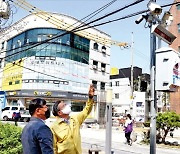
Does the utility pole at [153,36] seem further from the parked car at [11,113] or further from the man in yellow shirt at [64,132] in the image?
the parked car at [11,113]

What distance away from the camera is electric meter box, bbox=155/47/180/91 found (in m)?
4.49

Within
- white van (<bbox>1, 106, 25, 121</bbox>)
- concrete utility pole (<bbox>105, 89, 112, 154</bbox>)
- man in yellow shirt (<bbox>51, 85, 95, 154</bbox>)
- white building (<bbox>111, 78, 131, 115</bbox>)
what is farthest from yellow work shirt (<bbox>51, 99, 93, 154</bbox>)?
white building (<bbox>111, 78, 131, 115</bbox>)

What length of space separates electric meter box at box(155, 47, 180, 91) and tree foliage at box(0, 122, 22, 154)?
3.38m

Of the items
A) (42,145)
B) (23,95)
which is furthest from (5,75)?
(42,145)

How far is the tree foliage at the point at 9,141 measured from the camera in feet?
18.7

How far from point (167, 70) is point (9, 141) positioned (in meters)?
3.72

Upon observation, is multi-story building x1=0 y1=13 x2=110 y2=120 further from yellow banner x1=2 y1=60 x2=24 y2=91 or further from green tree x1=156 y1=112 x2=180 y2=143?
green tree x1=156 y1=112 x2=180 y2=143

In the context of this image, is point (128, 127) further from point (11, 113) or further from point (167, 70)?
point (11, 113)

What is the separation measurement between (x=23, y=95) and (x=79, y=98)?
7.81 meters

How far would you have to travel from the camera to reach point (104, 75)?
140ft

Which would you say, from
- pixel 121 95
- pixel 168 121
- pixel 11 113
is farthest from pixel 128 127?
pixel 121 95

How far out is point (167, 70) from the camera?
4527 millimetres

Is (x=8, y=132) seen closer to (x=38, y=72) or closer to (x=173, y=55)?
(x=173, y=55)

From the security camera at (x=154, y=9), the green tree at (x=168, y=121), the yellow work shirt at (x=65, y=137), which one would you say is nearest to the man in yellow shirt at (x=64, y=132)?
the yellow work shirt at (x=65, y=137)
